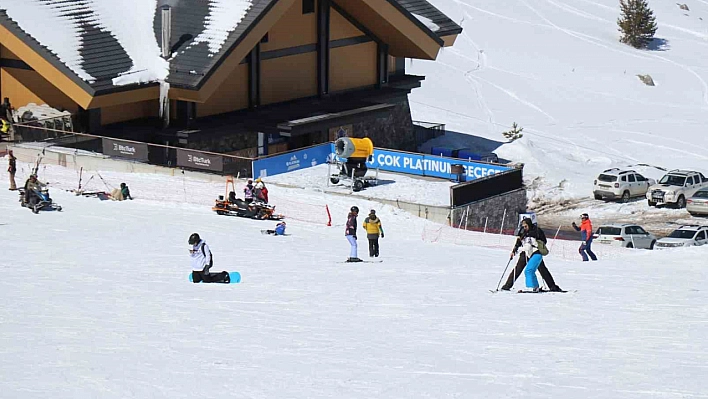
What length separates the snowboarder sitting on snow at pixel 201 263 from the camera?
24359 mm

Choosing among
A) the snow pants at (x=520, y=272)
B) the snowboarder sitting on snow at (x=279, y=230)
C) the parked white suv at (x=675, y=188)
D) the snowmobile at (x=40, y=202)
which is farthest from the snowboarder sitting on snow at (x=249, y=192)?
the parked white suv at (x=675, y=188)

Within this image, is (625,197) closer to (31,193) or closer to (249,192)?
(249,192)

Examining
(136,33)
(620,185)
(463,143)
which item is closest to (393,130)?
(463,143)

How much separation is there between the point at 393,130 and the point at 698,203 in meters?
12.7

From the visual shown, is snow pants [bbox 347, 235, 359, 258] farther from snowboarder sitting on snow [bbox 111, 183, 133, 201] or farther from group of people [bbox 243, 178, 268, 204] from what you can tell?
snowboarder sitting on snow [bbox 111, 183, 133, 201]

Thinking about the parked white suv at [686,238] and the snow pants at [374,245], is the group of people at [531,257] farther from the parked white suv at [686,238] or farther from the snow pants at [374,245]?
the parked white suv at [686,238]

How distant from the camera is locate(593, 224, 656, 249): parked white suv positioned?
37.5 meters

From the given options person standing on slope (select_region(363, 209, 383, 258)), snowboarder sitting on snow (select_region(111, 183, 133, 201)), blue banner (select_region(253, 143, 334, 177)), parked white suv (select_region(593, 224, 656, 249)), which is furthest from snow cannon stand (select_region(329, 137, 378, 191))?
person standing on slope (select_region(363, 209, 383, 258))

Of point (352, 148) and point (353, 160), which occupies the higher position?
point (352, 148)

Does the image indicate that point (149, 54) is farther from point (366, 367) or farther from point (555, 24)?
point (555, 24)

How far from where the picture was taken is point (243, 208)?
35.6 meters

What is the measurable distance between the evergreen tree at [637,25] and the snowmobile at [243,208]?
2056 inches

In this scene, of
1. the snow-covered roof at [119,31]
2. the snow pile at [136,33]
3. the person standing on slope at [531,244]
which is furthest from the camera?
the snow pile at [136,33]

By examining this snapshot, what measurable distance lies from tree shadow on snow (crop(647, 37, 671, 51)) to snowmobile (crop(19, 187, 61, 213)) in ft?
187
